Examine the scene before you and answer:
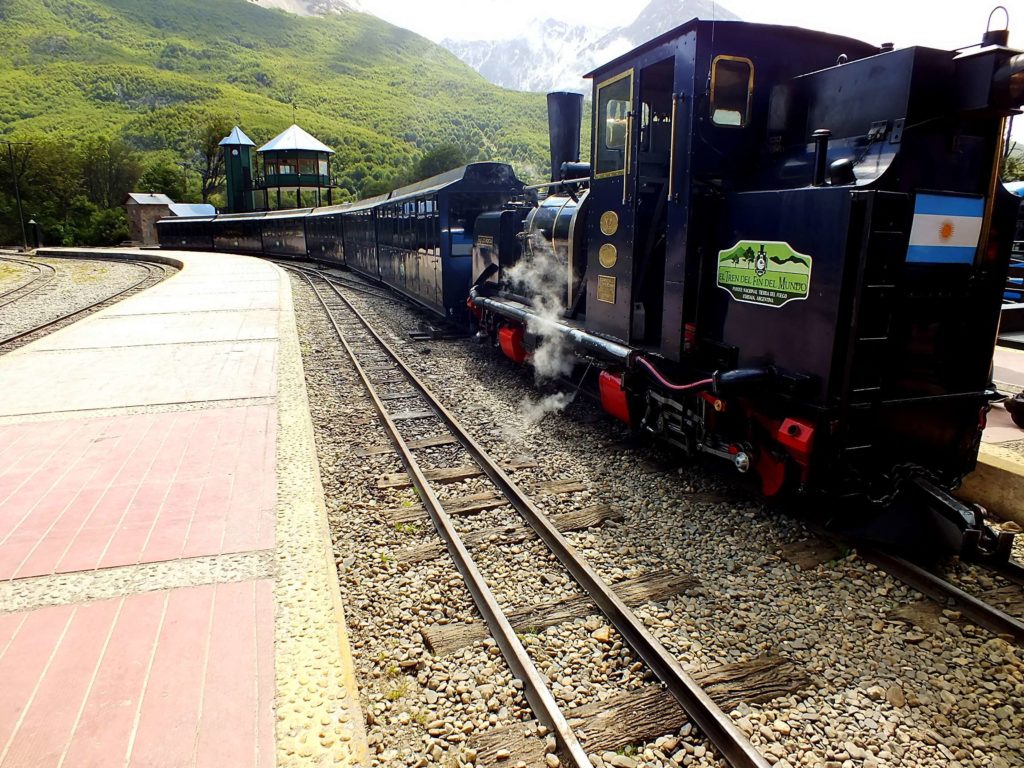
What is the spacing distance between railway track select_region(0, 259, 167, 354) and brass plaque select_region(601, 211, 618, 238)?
1074cm

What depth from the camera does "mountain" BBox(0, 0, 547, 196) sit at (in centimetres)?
8844

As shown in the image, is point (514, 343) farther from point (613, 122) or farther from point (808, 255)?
point (808, 255)

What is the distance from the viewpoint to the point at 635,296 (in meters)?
5.62

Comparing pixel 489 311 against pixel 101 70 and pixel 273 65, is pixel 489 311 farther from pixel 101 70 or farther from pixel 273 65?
pixel 273 65

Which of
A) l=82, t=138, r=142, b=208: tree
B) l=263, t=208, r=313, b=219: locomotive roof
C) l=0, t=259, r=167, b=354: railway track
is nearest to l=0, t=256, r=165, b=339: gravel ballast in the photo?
l=0, t=259, r=167, b=354: railway track

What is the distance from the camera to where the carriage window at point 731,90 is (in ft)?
15.2

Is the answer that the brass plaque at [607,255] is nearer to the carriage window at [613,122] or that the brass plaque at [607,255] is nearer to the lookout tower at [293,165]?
the carriage window at [613,122]

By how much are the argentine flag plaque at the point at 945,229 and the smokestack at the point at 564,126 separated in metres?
5.21

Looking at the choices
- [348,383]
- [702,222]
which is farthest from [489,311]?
[702,222]

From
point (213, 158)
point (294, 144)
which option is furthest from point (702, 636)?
point (213, 158)

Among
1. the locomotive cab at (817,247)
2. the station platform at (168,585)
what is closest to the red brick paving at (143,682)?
the station platform at (168,585)

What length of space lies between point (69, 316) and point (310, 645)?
15699 mm

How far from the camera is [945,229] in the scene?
3.94m

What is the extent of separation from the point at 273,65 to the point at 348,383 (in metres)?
153
